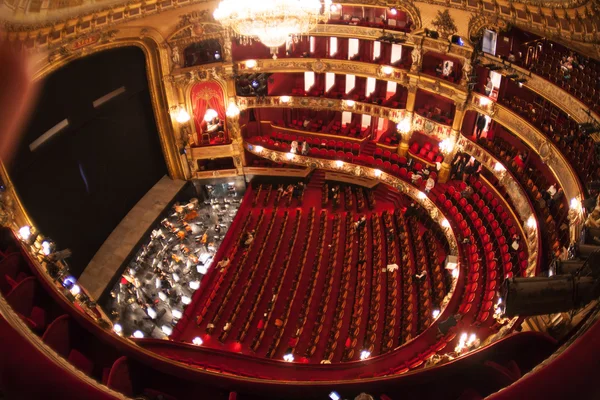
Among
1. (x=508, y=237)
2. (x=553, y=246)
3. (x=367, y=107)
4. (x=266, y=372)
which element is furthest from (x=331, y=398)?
(x=367, y=107)

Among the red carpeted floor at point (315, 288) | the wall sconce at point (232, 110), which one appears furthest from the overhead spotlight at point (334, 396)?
the wall sconce at point (232, 110)

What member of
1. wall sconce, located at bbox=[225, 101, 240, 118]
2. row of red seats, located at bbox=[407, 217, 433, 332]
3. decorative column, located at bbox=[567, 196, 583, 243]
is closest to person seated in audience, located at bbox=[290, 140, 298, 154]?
wall sconce, located at bbox=[225, 101, 240, 118]

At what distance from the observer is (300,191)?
22359mm

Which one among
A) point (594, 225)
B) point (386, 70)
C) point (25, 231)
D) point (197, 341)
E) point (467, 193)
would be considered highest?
point (386, 70)

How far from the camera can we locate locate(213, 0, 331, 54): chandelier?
41.0 feet

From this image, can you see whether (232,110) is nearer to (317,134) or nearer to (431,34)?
(317,134)

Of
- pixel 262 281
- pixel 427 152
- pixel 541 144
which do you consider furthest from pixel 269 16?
pixel 427 152

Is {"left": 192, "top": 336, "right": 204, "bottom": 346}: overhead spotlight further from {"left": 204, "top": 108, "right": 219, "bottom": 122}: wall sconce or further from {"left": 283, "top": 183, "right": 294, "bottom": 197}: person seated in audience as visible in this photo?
{"left": 204, "top": 108, "right": 219, "bottom": 122}: wall sconce

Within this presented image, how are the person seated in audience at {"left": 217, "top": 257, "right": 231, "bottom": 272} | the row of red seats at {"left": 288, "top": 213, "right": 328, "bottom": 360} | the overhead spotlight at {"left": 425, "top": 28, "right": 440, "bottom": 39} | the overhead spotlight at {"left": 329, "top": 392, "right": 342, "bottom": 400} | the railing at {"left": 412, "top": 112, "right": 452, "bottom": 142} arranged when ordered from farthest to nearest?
the railing at {"left": 412, "top": 112, "right": 452, "bottom": 142} < the person seated in audience at {"left": 217, "top": 257, "right": 231, "bottom": 272} < the overhead spotlight at {"left": 425, "top": 28, "right": 440, "bottom": 39} < the row of red seats at {"left": 288, "top": 213, "right": 328, "bottom": 360} < the overhead spotlight at {"left": 329, "top": 392, "right": 342, "bottom": 400}

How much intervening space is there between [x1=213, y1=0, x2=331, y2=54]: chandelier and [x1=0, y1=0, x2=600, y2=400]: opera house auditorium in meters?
0.06

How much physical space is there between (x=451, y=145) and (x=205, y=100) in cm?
1150

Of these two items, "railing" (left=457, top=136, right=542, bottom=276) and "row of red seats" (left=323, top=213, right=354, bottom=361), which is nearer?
"railing" (left=457, top=136, right=542, bottom=276)

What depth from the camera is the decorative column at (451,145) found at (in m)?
18.3

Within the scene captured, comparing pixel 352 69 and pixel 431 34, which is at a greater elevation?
pixel 352 69
